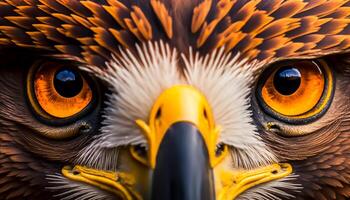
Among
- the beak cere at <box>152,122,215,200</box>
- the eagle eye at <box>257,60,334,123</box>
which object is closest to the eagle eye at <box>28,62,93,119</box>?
the beak cere at <box>152,122,215,200</box>

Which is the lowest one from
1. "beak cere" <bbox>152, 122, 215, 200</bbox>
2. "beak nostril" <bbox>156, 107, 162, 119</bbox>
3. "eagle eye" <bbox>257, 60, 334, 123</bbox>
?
"beak cere" <bbox>152, 122, 215, 200</bbox>

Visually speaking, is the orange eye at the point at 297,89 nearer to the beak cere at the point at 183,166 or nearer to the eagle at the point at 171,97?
the eagle at the point at 171,97

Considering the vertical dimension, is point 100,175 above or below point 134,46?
below

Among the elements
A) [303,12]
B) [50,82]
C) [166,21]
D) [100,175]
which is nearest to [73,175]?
[100,175]

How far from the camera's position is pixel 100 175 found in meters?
4.20

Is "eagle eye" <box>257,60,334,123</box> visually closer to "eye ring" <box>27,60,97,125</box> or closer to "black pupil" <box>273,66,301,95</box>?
"black pupil" <box>273,66,301,95</box>

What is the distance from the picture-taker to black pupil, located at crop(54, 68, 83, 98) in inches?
168

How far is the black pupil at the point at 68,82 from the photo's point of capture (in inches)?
168

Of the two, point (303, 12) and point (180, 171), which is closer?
point (180, 171)

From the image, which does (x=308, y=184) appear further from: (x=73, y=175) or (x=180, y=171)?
(x=73, y=175)

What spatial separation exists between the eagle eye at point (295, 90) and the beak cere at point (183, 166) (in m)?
0.48

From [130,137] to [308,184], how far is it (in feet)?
2.55

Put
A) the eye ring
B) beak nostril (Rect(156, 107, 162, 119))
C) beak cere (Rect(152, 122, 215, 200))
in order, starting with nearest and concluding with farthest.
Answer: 1. beak cere (Rect(152, 122, 215, 200))
2. beak nostril (Rect(156, 107, 162, 119))
3. the eye ring

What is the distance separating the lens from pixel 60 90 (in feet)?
14.1
